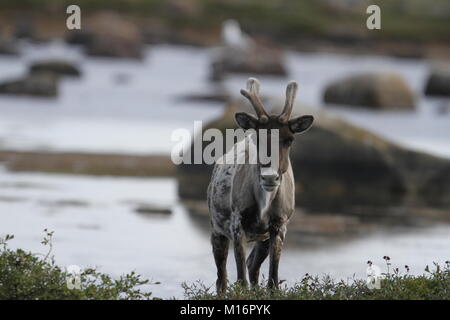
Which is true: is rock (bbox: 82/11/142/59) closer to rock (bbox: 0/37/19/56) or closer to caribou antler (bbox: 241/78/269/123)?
rock (bbox: 0/37/19/56)

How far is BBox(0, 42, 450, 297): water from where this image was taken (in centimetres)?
1919

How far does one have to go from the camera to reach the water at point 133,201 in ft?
63.0

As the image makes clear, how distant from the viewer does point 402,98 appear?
5428cm

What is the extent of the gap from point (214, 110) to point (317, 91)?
14151 millimetres

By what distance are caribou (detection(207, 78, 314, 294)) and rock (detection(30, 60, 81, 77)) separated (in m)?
50.7

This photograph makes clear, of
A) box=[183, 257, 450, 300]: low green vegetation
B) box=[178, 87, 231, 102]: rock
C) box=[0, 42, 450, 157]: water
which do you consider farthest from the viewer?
box=[178, 87, 231, 102]: rock

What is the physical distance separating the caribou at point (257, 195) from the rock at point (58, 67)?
50735 millimetres

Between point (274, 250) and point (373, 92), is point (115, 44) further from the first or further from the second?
point (274, 250)

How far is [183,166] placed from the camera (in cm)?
2962

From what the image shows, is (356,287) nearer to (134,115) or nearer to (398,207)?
(398,207)

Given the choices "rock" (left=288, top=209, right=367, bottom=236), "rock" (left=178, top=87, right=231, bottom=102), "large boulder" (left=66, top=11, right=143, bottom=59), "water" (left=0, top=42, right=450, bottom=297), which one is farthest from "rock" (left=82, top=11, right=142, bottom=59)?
"rock" (left=288, top=209, right=367, bottom=236)

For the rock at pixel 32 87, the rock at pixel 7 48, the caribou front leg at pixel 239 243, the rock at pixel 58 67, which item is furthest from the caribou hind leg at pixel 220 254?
the rock at pixel 7 48

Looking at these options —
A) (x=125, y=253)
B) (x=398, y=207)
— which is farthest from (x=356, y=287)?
(x=398, y=207)
